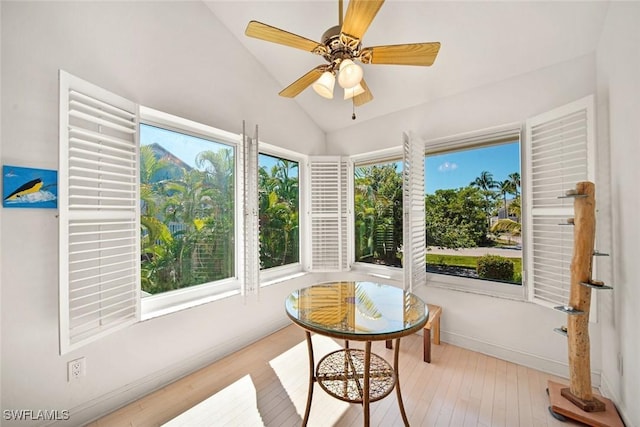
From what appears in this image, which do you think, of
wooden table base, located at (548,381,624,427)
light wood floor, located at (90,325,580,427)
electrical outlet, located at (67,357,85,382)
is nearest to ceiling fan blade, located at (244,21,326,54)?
electrical outlet, located at (67,357,85,382)

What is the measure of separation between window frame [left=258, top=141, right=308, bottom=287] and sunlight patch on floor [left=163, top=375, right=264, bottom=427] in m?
1.15

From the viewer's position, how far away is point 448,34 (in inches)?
85.8

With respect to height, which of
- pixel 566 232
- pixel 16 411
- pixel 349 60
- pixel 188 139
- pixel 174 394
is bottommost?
pixel 174 394

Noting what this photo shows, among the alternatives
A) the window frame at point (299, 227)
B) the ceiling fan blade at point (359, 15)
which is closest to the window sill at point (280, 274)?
the window frame at point (299, 227)

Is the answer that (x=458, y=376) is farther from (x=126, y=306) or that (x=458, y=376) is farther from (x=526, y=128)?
(x=126, y=306)

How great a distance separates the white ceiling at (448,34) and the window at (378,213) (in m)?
0.90

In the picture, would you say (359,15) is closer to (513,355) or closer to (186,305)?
(186,305)

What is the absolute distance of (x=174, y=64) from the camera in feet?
7.22

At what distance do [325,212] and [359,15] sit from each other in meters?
2.40

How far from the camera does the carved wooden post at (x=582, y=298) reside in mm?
1706

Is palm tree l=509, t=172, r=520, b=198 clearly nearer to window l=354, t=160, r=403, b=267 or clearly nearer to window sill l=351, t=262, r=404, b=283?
window l=354, t=160, r=403, b=267

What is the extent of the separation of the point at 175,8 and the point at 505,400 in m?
4.06

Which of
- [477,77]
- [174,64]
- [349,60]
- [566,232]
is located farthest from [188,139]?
[566,232]

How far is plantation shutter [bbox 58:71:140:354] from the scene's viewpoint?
1475 millimetres
